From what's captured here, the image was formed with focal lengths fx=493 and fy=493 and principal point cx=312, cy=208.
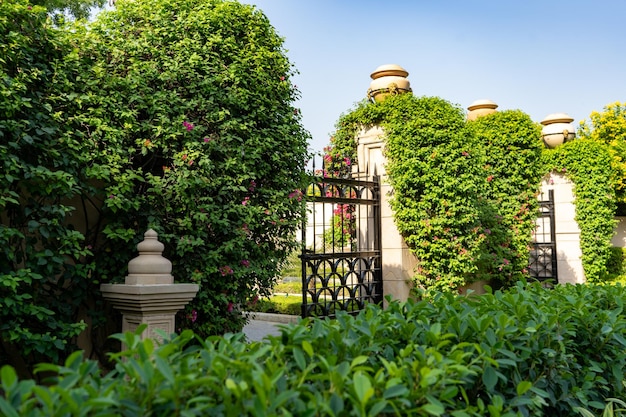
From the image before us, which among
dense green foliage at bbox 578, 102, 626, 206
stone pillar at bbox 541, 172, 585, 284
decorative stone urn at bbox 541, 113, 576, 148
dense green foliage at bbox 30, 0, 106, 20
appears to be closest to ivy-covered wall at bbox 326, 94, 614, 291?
stone pillar at bbox 541, 172, 585, 284

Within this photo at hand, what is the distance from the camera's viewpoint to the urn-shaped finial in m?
3.69

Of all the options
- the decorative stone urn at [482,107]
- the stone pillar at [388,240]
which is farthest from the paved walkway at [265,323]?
the decorative stone urn at [482,107]

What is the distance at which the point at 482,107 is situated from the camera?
10.1 m

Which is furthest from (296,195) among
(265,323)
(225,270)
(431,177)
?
(265,323)

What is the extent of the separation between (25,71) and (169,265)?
1.80m

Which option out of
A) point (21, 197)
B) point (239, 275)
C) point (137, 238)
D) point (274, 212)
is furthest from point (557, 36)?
point (21, 197)

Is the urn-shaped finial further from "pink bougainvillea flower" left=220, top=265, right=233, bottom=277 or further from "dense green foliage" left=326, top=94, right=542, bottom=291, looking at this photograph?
"dense green foliage" left=326, top=94, right=542, bottom=291

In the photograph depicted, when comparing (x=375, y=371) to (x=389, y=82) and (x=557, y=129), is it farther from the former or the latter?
(x=557, y=129)

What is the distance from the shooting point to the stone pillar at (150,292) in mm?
3644

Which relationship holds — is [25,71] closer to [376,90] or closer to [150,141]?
[150,141]

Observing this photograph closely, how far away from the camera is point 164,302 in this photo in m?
3.71

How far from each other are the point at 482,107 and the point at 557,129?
2426 millimetres

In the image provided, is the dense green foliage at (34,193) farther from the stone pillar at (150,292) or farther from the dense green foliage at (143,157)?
the stone pillar at (150,292)

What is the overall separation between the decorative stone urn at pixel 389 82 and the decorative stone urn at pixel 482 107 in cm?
323
